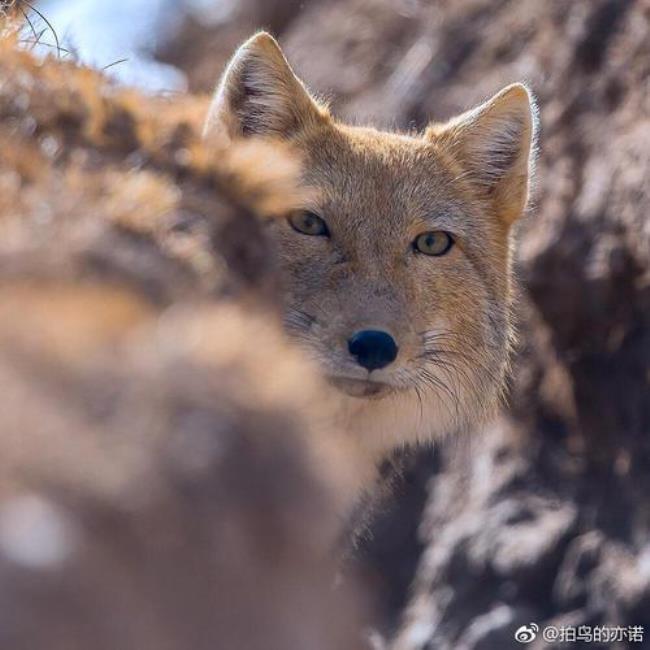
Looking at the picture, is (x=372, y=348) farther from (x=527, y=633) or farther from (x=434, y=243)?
(x=527, y=633)

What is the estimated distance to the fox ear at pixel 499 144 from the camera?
5.62 metres

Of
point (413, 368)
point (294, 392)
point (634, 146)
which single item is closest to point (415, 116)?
point (634, 146)

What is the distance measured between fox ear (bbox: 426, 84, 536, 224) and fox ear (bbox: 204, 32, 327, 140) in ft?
2.70

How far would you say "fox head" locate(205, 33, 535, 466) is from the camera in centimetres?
439

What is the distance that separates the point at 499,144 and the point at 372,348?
1809 mm

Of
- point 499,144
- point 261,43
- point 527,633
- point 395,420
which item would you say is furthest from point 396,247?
point 527,633

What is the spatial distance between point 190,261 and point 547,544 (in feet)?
15.1

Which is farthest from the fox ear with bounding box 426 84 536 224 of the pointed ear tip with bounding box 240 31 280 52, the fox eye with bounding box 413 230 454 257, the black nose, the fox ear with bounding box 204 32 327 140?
the black nose

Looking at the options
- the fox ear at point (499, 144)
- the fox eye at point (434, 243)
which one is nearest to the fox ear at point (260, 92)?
the fox eye at point (434, 243)

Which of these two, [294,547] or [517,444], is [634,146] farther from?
[294,547]

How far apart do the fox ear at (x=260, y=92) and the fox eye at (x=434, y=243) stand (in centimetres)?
67

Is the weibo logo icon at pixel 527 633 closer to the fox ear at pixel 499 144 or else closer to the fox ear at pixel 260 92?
the fox ear at pixel 499 144

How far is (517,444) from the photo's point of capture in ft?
24.1

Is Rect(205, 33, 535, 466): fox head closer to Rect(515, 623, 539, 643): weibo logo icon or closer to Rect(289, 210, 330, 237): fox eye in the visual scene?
Rect(289, 210, 330, 237): fox eye
